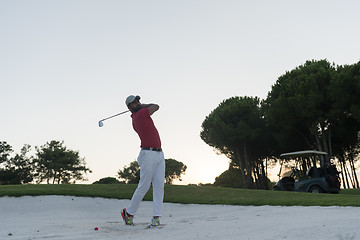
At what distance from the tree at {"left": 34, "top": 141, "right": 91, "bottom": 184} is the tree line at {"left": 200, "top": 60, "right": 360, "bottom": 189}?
19.0m

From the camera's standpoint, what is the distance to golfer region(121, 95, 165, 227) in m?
6.15

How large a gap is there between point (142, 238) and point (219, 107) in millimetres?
31168

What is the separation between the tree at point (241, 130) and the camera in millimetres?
32094

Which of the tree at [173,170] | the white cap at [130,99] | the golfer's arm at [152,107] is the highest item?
the tree at [173,170]

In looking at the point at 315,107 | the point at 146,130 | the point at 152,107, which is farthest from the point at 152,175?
the point at 315,107

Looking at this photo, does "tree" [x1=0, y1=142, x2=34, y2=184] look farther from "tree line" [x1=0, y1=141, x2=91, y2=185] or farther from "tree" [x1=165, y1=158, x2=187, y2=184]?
"tree" [x1=165, y1=158, x2=187, y2=184]

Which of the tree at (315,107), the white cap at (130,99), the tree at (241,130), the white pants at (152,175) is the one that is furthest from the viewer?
the tree at (241,130)

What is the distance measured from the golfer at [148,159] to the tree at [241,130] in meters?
26.2

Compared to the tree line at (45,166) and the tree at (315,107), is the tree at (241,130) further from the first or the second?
the tree line at (45,166)

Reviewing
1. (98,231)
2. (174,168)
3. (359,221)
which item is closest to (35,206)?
(98,231)

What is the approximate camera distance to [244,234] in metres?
4.58

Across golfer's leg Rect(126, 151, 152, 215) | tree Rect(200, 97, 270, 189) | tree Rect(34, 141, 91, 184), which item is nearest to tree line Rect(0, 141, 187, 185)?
tree Rect(34, 141, 91, 184)

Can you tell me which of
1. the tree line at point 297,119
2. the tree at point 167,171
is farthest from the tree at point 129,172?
the tree line at point 297,119

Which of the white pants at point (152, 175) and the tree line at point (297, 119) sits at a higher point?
the tree line at point (297, 119)
